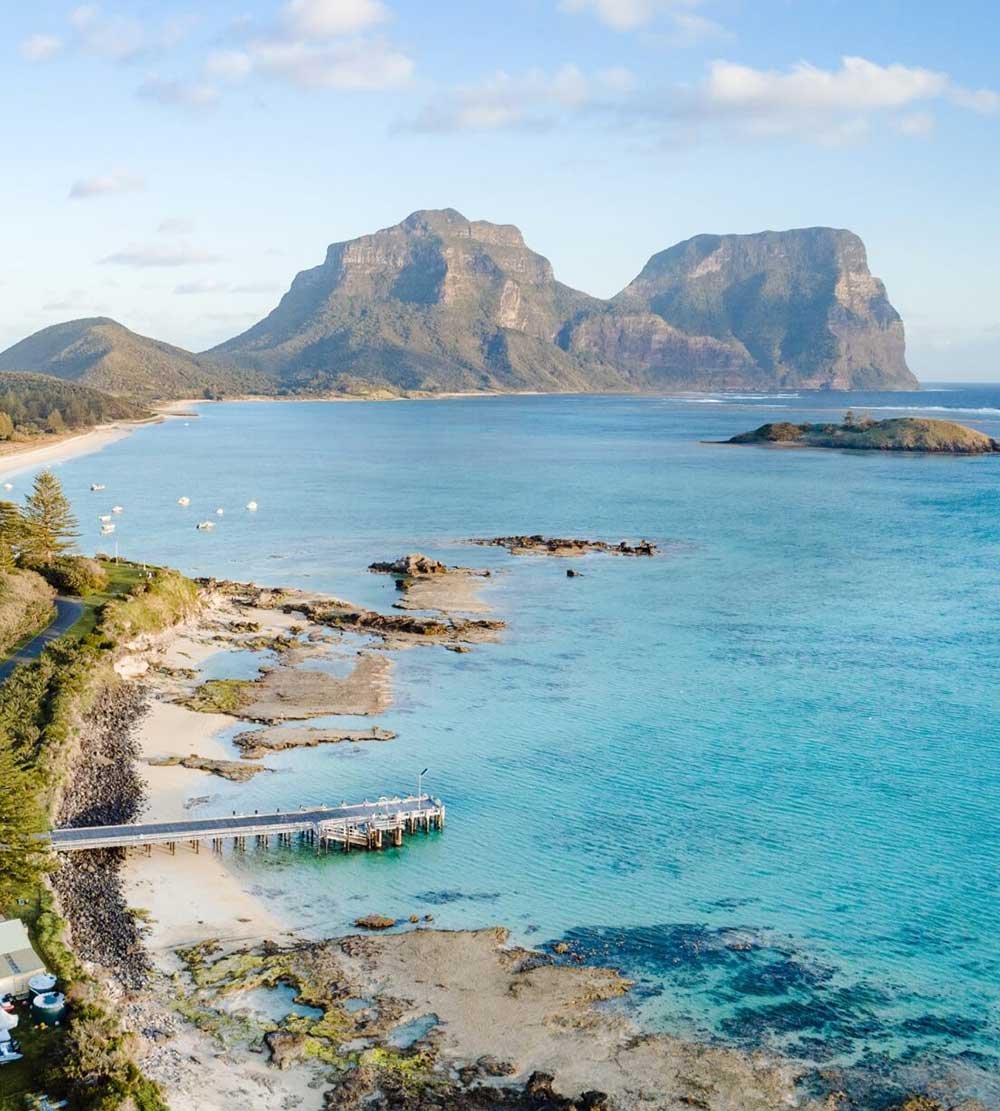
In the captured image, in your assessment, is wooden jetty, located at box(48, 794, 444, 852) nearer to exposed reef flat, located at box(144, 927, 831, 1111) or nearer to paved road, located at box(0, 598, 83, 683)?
exposed reef flat, located at box(144, 927, 831, 1111)

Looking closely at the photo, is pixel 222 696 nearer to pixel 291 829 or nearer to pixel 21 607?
pixel 21 607

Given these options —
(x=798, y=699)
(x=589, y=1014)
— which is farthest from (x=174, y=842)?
(x=798, y=699)

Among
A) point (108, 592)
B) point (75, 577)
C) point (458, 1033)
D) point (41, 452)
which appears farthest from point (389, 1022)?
point (41, 452)

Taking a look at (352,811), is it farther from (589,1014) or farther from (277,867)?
(589,1014)

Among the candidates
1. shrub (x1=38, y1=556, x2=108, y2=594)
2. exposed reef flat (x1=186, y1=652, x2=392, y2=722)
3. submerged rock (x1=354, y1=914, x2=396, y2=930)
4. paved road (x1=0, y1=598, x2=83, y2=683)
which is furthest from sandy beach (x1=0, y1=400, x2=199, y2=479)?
submerged rock (x1=354, y1=914, x2=396, y2=930)

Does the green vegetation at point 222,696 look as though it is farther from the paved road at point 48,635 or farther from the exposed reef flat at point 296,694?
the paved road at point 48,635

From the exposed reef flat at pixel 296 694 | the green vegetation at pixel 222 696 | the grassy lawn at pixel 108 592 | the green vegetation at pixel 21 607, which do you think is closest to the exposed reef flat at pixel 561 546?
the grassy lawn at pixel 108 592
